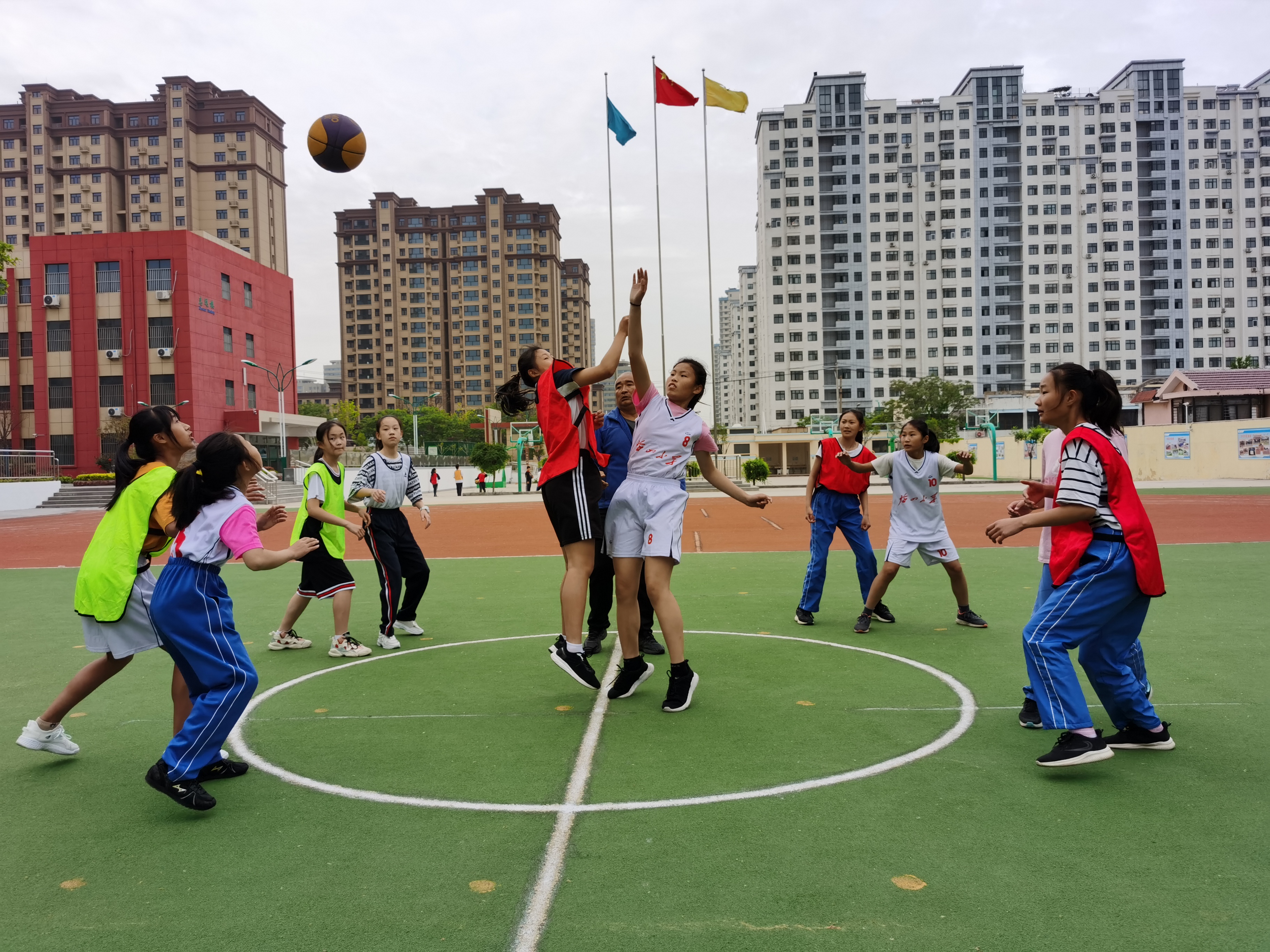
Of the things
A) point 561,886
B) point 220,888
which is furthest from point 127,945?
point 561,886

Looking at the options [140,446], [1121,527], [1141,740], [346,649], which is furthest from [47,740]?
[1141,740]

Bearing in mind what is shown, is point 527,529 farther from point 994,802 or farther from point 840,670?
point 994,802

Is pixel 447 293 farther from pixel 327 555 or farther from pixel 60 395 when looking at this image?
pixel 327 555

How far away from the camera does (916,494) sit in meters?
7.46

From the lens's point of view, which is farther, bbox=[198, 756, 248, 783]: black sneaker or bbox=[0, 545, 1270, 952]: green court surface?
bbox=[198, 756, 248, 783]: black sneaker

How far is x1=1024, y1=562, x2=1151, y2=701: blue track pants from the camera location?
4.30m

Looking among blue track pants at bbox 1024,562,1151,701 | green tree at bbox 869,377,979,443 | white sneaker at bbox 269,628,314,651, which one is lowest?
white sneaker at bbox 269,628,314,651

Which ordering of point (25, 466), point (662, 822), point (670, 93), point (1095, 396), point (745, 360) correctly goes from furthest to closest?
point (745, 360), point (25, 466), point (670, 93), point (1095, 396), point (662, 822)

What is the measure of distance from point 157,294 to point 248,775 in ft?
203

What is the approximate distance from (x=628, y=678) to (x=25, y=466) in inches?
1498

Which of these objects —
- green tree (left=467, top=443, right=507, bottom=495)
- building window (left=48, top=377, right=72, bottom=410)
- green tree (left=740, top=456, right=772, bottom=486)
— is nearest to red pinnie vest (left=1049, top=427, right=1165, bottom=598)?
green tree (left=740, top=456, right=772, bottom=486)

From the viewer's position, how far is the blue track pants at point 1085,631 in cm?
392

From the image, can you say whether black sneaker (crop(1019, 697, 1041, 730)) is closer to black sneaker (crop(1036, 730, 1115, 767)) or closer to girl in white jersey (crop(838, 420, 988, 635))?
black sneaker (crop(1036, 730, 1115, 767))

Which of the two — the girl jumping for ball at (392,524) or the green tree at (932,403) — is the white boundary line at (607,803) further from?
the green tree at (932,403)
